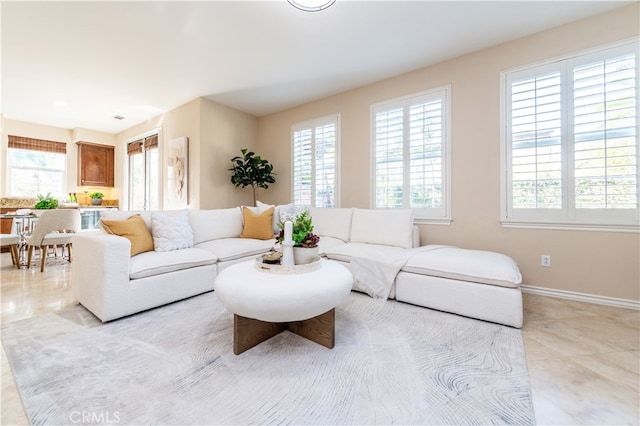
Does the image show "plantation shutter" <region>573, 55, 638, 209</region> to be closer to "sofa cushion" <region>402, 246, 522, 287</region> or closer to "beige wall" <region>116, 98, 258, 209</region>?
"sofa cushion" <region>402, 246, 522, 287</region>

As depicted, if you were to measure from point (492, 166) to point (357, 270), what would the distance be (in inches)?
76.4

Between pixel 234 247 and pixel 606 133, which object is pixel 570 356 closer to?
pixel 606 133

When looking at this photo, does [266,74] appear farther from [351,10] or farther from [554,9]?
A: [554,9]

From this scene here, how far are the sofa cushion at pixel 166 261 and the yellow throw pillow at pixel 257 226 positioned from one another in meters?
0.78

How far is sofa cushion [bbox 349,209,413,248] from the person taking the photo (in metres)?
3.00

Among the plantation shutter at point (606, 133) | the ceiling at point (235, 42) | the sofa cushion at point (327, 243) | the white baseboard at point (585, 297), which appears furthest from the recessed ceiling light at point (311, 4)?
the white baseboard at point (585, 297)

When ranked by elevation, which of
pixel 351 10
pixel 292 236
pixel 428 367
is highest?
pixel 351 10

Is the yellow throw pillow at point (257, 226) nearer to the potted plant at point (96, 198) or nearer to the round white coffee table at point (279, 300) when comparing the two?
the round white coffee table at point (279, 300)

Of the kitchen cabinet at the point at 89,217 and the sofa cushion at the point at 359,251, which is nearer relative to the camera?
the sofa cushion at the point at 359,251

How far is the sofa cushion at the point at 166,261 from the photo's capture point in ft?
7.18

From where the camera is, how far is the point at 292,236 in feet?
6.01

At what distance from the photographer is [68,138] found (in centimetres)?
598

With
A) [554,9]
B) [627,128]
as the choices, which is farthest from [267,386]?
[554,9]

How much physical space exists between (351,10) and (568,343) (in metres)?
3.12
